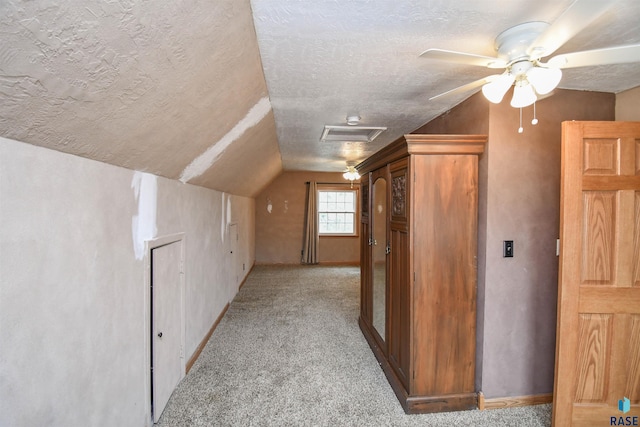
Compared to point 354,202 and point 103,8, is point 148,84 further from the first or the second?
point 354,202

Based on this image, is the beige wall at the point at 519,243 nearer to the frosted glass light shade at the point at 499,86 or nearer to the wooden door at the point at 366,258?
the frosted glass light shade at the point at 499,86

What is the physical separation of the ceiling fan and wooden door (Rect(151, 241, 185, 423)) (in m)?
2.09

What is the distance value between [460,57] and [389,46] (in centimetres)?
43

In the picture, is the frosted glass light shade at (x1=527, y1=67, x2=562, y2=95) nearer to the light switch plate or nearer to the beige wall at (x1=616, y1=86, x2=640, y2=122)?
the light switch plate

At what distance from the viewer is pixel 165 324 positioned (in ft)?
7.36

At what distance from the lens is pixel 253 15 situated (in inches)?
54.2

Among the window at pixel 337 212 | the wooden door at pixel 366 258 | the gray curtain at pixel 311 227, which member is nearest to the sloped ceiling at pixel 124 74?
the wooden door at pixel 366 258

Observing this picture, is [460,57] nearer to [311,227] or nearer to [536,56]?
[536,56]

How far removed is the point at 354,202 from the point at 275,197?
6.61 feet

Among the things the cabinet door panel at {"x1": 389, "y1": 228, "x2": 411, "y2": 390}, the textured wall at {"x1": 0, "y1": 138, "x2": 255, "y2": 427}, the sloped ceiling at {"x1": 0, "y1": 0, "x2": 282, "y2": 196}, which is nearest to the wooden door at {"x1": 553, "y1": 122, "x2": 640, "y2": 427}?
the cabinet door panel at {"x1": 389, "y1": 228, "x2": 411, "y2": 390}

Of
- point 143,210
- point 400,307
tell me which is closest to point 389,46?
point 143,210

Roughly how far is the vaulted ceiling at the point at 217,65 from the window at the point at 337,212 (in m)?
5.08

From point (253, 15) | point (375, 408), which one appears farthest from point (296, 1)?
point (375, 408)

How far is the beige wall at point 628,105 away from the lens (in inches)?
84.8
